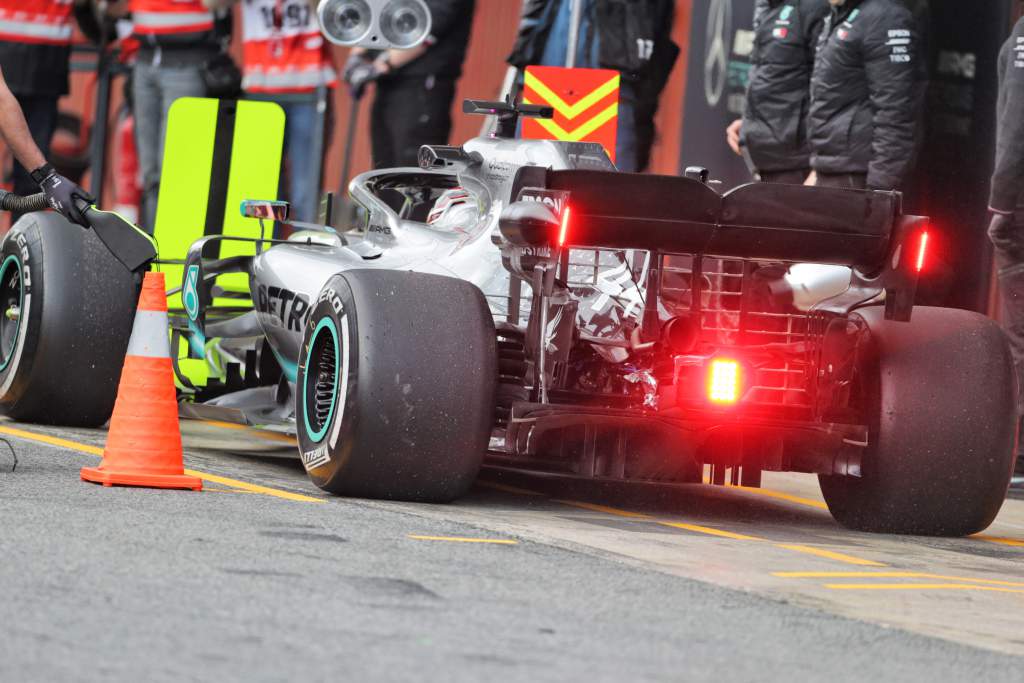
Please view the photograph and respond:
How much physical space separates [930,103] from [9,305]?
650 centimetres

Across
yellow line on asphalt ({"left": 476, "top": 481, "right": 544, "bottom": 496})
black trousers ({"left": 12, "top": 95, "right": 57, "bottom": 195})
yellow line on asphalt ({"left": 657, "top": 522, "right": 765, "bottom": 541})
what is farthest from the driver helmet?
black trousers ({"left": 12, "top": 95, "right": 57, "bottom": 195})

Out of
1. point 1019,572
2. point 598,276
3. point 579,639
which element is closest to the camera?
point 579,639

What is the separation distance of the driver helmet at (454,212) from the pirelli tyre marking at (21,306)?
1768mm

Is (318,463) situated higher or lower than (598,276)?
lower

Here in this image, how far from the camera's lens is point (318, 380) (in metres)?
7.32

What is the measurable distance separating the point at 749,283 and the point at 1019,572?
147 cm

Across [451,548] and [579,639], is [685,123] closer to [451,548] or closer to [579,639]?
[451,548]

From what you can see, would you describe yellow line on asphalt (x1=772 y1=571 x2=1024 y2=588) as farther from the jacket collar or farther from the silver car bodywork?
the jacket collar

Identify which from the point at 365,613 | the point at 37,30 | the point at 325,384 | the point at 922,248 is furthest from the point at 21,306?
the point at 37,30

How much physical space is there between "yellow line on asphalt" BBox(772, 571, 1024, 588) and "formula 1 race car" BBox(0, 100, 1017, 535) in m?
0.94

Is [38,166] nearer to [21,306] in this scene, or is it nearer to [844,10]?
[21,306]

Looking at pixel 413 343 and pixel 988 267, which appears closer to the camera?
pixel 413 343

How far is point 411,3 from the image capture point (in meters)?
11.6

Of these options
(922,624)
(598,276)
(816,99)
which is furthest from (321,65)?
(922,624)
